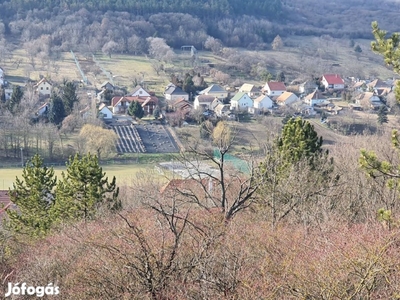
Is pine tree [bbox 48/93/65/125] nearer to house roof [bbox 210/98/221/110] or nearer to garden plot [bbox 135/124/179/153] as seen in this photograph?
garden plot [bbox 135/124/179/153]

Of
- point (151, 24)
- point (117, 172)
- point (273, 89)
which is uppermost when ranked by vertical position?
point (151, 24)

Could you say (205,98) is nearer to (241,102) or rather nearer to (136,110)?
(241,102)

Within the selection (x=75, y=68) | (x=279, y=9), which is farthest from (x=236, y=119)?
(x=279, y=9)

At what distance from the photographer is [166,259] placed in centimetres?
589

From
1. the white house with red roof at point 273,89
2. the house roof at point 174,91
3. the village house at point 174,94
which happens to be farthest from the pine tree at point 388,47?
the white house with red roof at point 273,89

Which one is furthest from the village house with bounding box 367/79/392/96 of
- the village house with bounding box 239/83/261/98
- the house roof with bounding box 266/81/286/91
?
the village house with bounding box 239/83/261/98

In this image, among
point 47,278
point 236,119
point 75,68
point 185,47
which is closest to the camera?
point 47,278

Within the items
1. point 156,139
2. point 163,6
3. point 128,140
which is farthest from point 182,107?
point 163,6

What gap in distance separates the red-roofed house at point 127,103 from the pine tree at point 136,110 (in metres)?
1.03

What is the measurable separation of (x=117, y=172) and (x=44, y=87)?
11853mm

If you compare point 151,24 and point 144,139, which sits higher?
point 151,24

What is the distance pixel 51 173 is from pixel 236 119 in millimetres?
17825

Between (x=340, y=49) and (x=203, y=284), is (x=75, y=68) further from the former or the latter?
(x=203, y=284)

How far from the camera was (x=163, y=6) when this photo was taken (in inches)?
2202
